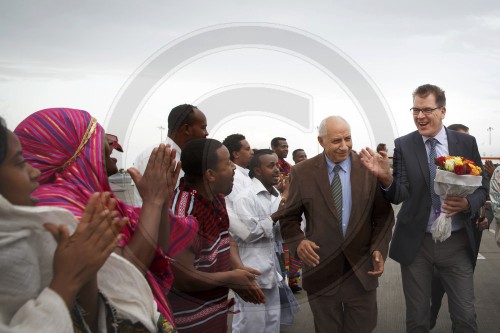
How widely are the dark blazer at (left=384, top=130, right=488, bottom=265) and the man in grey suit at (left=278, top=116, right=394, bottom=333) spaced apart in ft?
0.84

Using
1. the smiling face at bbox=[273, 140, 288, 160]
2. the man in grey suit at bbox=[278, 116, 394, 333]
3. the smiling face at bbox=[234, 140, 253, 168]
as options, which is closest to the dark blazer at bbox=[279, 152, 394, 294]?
the man in grey suit at bbox=[278, 116, 394, 333]

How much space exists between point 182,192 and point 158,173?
969mm

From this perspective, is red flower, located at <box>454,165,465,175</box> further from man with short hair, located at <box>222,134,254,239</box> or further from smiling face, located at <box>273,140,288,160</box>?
smiling face, located at <box>273,140,288,160</box>

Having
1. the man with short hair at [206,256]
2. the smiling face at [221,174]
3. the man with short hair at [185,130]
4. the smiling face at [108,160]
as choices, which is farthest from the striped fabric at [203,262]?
the man with short hair at [185,130]

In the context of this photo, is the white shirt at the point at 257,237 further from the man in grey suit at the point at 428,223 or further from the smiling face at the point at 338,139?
the man in grey suit at the point at 428,223

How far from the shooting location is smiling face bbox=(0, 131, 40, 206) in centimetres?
121

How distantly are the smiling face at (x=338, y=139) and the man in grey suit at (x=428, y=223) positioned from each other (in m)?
0.44

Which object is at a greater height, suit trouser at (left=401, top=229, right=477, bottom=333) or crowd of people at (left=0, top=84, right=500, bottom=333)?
crowd of people at (left=0, top=84, right=500, bottom=333)

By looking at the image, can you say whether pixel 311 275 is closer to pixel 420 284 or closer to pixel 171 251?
pixel 420 284

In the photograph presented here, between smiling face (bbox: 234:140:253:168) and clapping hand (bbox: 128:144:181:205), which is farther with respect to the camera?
smiling face (bbox: 234:140:253:168)

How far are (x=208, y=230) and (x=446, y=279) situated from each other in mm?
2119

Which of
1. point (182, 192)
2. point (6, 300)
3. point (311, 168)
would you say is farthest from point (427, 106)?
point (6, 300)

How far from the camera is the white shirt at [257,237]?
3.95 meters

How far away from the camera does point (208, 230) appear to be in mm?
2672
